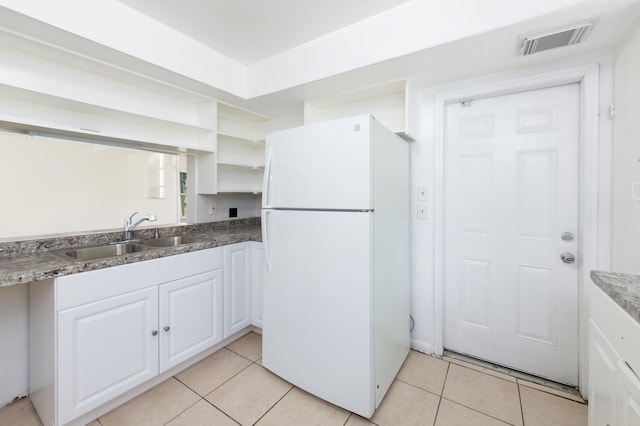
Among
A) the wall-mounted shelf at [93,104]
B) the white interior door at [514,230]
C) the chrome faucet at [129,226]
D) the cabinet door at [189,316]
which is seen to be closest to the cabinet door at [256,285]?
the cabinet door at [189,316]

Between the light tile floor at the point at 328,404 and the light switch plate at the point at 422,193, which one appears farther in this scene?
the light switch plate at the point at 422,193

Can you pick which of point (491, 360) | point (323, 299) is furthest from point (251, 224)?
point (491, 360)

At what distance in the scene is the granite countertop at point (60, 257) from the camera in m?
1.28

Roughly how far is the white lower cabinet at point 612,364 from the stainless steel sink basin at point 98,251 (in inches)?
99.6

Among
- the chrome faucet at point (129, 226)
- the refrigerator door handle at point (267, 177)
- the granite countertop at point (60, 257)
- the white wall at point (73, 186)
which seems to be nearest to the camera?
the granite countertop at point (60, 257)

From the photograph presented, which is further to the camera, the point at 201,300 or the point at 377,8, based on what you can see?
the point at 201,300

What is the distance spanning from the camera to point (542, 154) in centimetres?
179

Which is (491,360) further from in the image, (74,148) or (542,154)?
(74,148)

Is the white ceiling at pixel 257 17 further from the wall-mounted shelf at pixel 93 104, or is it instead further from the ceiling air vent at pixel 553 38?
the ceiling air vent at pixel 553 38

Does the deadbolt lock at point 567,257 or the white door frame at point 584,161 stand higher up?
the white door frame at point 584,161

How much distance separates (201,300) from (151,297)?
1.19 ft

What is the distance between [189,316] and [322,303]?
0.99 meters

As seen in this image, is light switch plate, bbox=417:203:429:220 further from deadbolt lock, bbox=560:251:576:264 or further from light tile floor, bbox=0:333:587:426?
light tile floor, bbox=0:333:587:426

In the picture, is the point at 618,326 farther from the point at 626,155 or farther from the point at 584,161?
the point at 584,161
